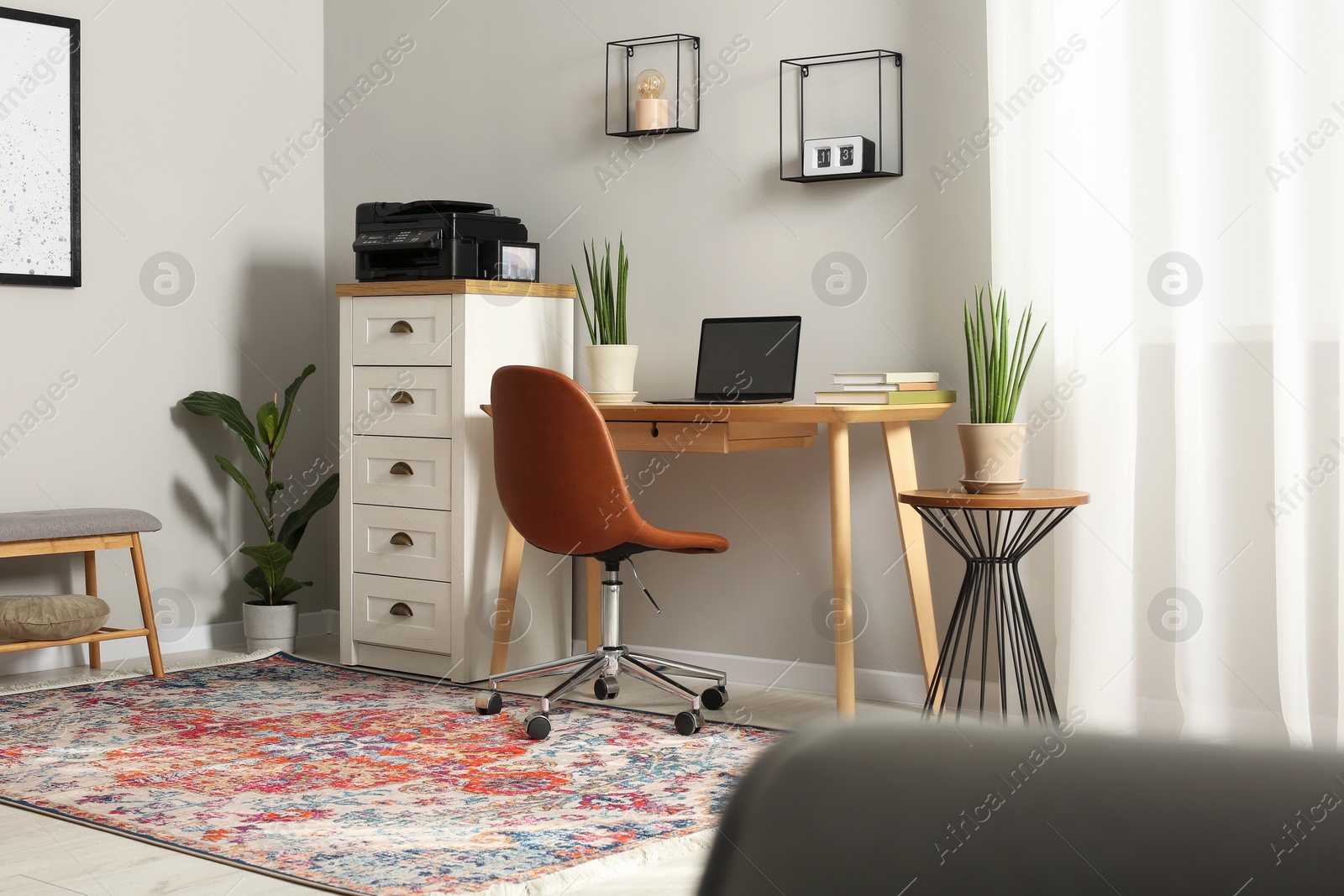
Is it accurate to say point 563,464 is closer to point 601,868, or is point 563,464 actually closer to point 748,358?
point 748,358

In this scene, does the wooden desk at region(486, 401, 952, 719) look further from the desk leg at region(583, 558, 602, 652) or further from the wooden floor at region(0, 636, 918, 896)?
the wooden floor at region(0, 636, 918, 896)

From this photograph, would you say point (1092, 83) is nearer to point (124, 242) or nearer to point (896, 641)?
point (896, 641)

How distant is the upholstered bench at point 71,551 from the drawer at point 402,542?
0.63 m

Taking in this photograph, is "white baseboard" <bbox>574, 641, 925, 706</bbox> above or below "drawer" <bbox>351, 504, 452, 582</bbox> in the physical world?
below

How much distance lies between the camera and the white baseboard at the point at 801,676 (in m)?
3.75

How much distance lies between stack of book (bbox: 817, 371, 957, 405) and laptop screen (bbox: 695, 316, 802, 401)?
0.23 metres

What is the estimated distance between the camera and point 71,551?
387 centimetres

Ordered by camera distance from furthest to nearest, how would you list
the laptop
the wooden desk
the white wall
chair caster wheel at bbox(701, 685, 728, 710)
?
1. the white wall
2. the laptop
3. chair caster wheel at bbox(701, 685, 728, 710)
4. the wooden desk

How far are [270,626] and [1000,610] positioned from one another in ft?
8.52

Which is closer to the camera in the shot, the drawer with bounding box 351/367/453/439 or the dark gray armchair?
the dark gray armchair

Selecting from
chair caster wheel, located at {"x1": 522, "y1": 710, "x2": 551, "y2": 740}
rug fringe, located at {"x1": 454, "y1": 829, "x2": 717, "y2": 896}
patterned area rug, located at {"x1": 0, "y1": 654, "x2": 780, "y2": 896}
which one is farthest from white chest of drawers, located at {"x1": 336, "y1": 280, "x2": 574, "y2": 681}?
rug fringe, located at {"x1": 454, "y1": 829, "x2": 717, "y2": 896}

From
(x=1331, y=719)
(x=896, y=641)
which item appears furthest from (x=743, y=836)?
(x=896, y=641)

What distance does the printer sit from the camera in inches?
160

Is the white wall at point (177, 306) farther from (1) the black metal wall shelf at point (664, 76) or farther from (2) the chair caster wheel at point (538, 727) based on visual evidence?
(2) the chair caster wheel at point (538, 727)
